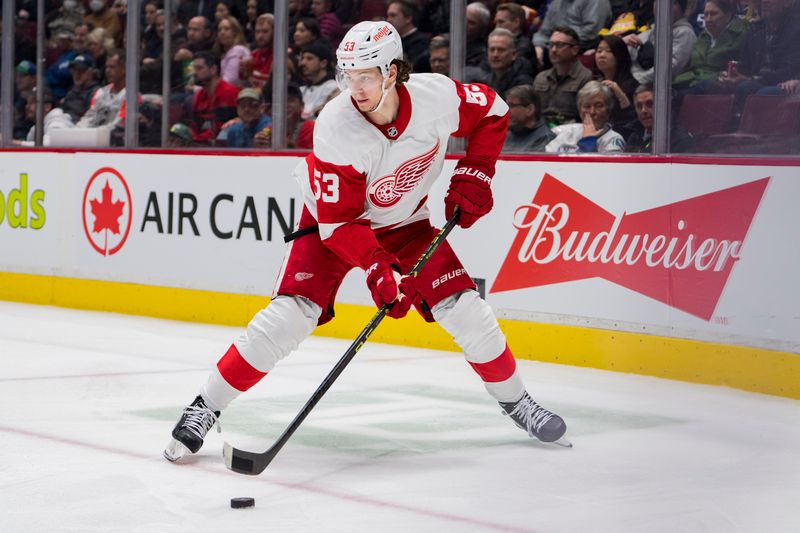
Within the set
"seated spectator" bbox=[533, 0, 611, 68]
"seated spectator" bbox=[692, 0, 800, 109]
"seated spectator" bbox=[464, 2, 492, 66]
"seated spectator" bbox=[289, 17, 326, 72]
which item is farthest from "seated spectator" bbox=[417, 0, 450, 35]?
"seated spectator" bbox=[692, 0, 800, 109]

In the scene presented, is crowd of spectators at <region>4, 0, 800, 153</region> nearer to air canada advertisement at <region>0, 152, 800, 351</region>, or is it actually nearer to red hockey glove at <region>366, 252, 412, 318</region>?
air canada advertisement at <region>0, 152, 800, 351</region>

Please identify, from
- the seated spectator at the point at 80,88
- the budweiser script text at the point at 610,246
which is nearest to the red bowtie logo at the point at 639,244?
the budweiser script text at the point at 610,246

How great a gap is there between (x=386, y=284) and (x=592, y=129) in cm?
A: 249

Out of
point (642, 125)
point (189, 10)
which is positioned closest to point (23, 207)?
point (189, 10)

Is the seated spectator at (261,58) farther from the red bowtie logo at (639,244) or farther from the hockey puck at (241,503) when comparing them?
the hockey puck at (241,503)

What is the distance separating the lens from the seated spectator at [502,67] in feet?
18.5

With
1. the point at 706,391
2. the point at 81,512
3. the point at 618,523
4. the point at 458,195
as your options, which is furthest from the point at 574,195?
the point at 81,512

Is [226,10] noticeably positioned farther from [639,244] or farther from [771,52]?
[771,52]

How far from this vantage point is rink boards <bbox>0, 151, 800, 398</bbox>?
180 inches

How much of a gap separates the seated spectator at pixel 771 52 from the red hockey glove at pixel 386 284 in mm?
2158

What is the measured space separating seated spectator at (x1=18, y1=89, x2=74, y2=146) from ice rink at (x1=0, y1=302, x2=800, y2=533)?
8.99 feet

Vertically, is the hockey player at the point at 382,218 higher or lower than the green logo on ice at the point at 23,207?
higher

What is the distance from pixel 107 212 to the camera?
720 centimetres

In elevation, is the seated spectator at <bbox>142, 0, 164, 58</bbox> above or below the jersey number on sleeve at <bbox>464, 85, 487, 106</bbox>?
above
